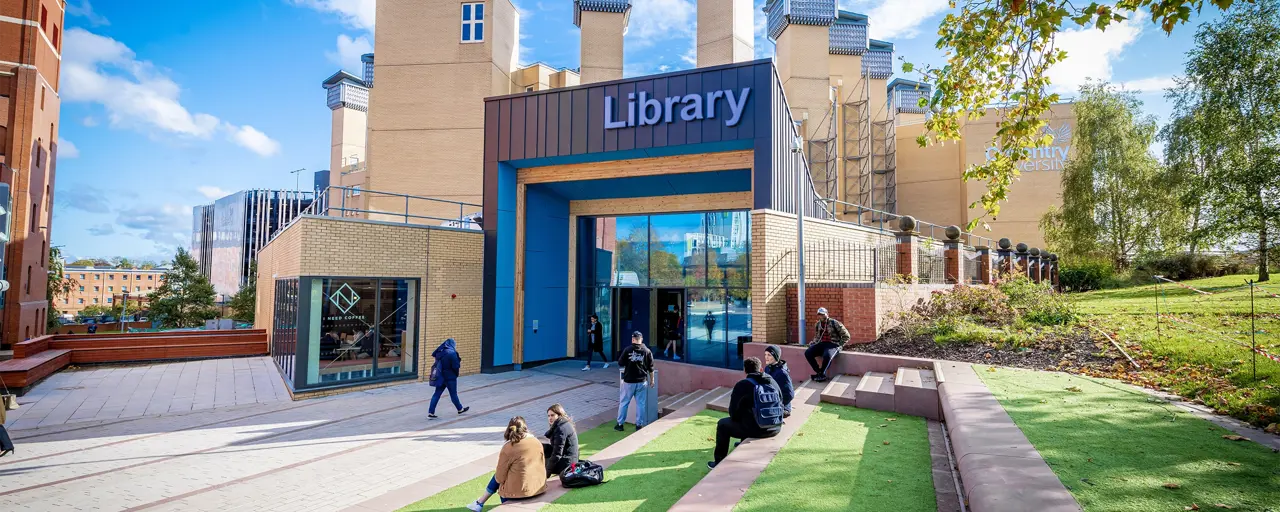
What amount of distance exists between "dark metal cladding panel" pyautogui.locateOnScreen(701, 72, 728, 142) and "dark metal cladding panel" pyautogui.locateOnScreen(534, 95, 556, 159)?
4.43 metres

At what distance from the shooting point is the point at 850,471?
5.39 meters

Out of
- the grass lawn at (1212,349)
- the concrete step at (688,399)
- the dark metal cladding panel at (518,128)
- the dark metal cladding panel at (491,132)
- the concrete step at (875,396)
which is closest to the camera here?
the grass lawn at (1212,349)

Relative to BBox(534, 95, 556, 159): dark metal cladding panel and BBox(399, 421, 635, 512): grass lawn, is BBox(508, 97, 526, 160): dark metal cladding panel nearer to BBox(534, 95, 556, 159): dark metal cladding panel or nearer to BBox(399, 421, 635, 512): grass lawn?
BBox(534, 95, 556, 159): dark metal cladding panel

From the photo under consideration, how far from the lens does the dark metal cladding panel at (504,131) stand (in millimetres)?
16422

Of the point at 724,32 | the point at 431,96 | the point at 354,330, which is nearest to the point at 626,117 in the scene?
the point at 354,330

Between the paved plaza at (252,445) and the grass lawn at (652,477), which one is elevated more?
the grass lawn at (652,477)

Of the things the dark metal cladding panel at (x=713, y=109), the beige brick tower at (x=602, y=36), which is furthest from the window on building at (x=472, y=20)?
the dark metal cladding panel at (x=713, y=109)

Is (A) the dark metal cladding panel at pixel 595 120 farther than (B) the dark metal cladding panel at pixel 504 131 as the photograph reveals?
No

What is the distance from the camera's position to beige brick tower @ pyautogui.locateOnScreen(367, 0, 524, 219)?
28531mm

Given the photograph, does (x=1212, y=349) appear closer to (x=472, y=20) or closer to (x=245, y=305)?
(x=472, y=20)

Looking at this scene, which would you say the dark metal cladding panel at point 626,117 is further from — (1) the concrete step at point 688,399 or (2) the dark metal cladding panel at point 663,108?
(1) the concrete step at point 688,399

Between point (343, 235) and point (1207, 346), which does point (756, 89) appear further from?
point (343, 235)

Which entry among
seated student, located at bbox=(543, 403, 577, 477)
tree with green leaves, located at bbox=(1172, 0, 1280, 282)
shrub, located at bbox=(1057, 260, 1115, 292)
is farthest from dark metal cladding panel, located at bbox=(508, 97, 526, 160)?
shrub, located at bbox=(1057, 260, 1115, 292)

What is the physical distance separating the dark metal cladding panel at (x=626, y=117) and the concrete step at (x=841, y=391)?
305 inches
